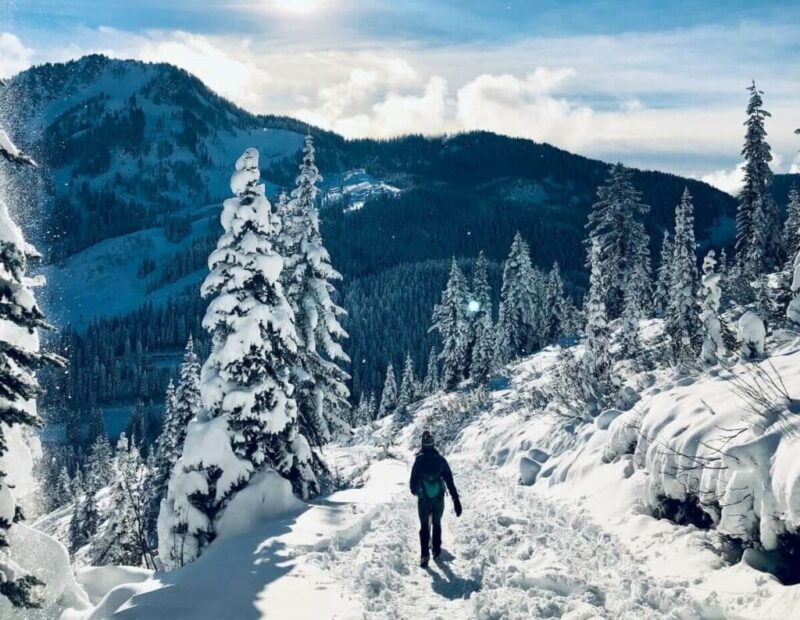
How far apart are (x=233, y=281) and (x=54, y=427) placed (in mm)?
166767

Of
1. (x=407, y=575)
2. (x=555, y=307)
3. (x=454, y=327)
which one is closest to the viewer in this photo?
(x=407, y=575)

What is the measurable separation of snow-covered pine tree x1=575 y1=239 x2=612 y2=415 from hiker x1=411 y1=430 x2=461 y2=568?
6981mm

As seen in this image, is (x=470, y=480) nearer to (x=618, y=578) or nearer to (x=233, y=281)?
(x=233, y=281)

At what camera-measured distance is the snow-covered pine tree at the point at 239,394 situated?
38.7 feet

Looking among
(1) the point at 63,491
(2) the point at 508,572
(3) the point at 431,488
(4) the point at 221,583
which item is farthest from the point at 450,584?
(1) the point at 63,491

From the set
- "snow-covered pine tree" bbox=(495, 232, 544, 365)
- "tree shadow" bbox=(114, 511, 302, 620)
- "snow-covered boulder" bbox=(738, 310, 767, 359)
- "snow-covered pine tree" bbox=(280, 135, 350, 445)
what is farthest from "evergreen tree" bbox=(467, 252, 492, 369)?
"tree shadow" bbox=(114, 511, 302, 620)

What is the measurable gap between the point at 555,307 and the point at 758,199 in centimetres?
1993

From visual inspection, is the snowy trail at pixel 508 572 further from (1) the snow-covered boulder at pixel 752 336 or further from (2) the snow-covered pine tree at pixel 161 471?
(2) the snow-covered pine tree at pixel 161 471

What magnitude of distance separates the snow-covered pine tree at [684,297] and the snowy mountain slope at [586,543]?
422 cm

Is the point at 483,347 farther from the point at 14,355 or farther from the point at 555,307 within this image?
the point at 14,355

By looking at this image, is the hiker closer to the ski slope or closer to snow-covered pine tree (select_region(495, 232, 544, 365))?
the ski slope

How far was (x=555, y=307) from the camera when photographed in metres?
58.0

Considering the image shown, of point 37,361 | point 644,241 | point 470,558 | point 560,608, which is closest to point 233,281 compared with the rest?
point 37,361

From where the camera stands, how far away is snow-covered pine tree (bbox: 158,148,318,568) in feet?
38.7
